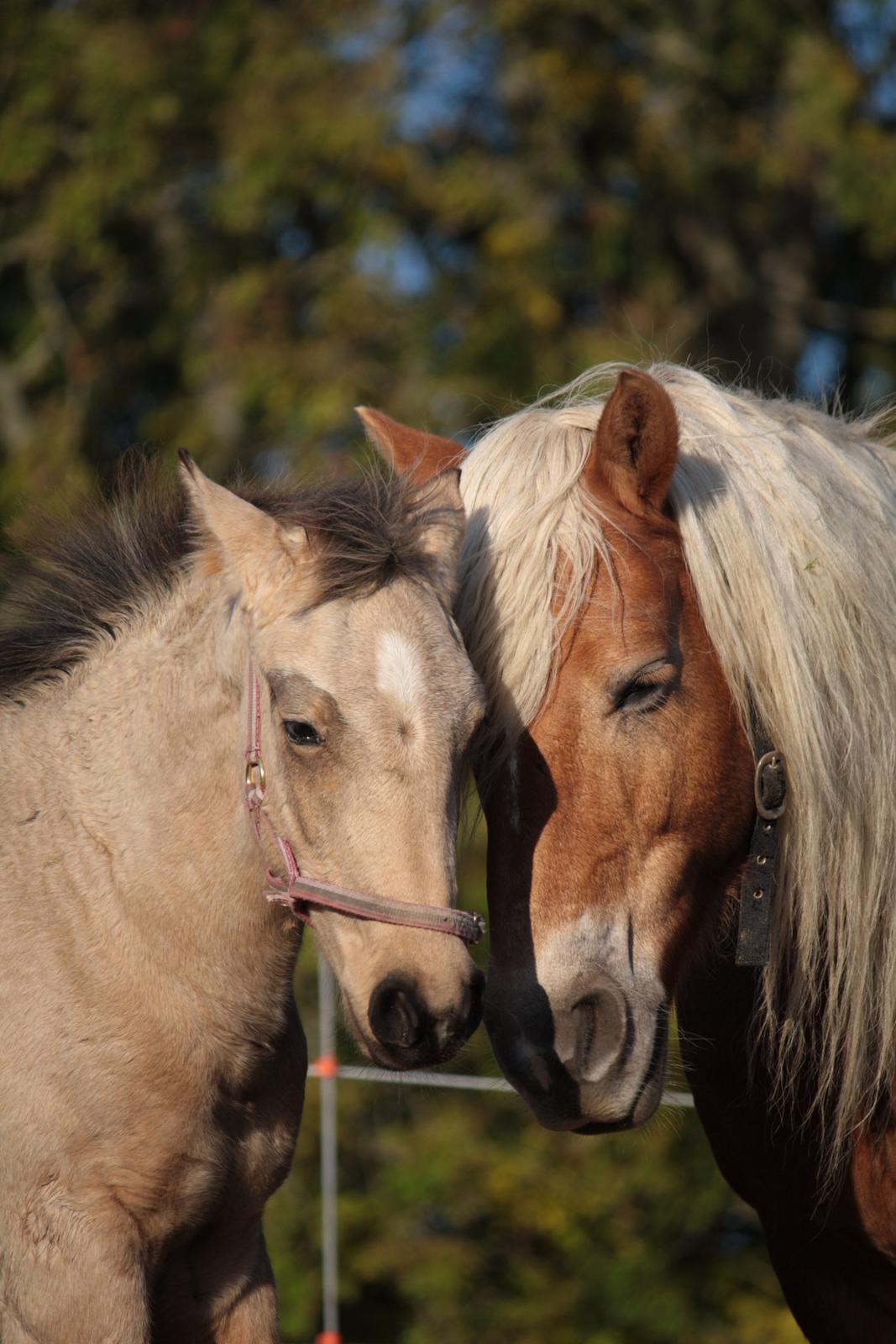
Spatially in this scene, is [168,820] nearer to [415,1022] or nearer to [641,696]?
[415,1022]

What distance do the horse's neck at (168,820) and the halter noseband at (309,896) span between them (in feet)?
0.16

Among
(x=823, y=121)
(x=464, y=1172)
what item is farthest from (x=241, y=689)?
(x=823, y=121)

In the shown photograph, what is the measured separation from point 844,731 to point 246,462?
19.3 feet

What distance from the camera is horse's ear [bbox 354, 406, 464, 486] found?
2.68 metres

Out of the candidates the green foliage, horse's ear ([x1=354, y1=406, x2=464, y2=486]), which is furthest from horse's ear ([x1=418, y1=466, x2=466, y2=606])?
the green foliage

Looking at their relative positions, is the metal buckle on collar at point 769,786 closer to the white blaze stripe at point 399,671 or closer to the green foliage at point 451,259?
the white blaze stripe at point 399,671

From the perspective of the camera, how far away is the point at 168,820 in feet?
7.91

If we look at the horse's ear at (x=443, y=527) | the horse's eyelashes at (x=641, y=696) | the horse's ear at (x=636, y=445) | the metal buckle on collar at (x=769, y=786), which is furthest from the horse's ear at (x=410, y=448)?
the metal buckle on collar at (x=769, y=786)

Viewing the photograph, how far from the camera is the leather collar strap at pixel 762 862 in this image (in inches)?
92.7

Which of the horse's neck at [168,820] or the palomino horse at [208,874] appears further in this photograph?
the horse's neck at [168,820]

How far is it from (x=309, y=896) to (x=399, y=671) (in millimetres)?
366

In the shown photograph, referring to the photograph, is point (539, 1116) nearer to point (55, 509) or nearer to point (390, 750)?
point (390, 750)

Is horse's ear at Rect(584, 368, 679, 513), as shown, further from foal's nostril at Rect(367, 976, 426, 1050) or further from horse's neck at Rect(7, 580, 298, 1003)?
foal's nostril at Rect(367, 976, 426, 1050)

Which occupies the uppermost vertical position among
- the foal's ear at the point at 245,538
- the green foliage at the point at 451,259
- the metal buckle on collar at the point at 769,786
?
the foal's ear at the point at 245,538
